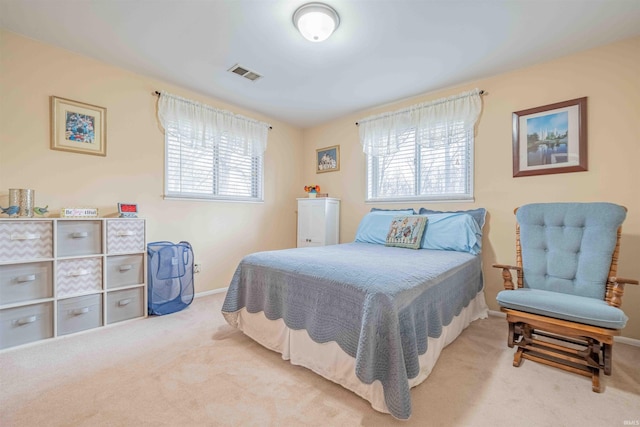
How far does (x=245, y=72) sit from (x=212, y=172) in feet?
4.36

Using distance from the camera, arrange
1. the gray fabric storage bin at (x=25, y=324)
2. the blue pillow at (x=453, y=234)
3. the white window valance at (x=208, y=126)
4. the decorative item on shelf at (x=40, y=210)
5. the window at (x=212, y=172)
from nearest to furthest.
A: the gray fabric storage bin at (x=25, y=324) < the decorative item on shelf at (x=40, y=210) < the blue pillow at (x=453, y=234) < the white window valance at (x=208, y=126) < the window at (x=212, y=172)

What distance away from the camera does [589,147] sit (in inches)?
92.9

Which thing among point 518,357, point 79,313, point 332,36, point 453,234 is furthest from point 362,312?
point 79,313

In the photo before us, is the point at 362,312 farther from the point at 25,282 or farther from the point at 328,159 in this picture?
the point at 328,159

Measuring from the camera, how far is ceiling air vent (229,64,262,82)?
106 inches

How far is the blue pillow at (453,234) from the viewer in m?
2.58

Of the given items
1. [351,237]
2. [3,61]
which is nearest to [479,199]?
[351,237]

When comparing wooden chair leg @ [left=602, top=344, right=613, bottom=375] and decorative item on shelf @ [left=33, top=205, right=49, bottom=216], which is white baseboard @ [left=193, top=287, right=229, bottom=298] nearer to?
decorative item on shelf @ [left=33, top=205, right=49, bottom=216]

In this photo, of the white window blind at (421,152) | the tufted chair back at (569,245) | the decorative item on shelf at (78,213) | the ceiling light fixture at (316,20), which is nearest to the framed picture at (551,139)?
the white window blind at (421,152)

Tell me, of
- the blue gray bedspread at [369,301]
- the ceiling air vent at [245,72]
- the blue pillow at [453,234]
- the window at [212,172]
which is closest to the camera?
the blue gray bedspread at [369,301]

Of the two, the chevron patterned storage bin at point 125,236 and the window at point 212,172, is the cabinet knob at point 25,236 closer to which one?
the chevron patterned storage bin at point 125,236

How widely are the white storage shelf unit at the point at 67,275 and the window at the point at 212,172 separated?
77 cm

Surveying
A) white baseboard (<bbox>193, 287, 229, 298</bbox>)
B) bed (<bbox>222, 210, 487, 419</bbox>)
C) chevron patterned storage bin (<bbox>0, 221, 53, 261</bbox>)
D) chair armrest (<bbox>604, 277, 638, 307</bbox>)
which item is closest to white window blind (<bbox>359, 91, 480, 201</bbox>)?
bed (<bbox>222, 210, 487, 419</bbox>)

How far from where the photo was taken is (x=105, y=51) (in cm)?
244
